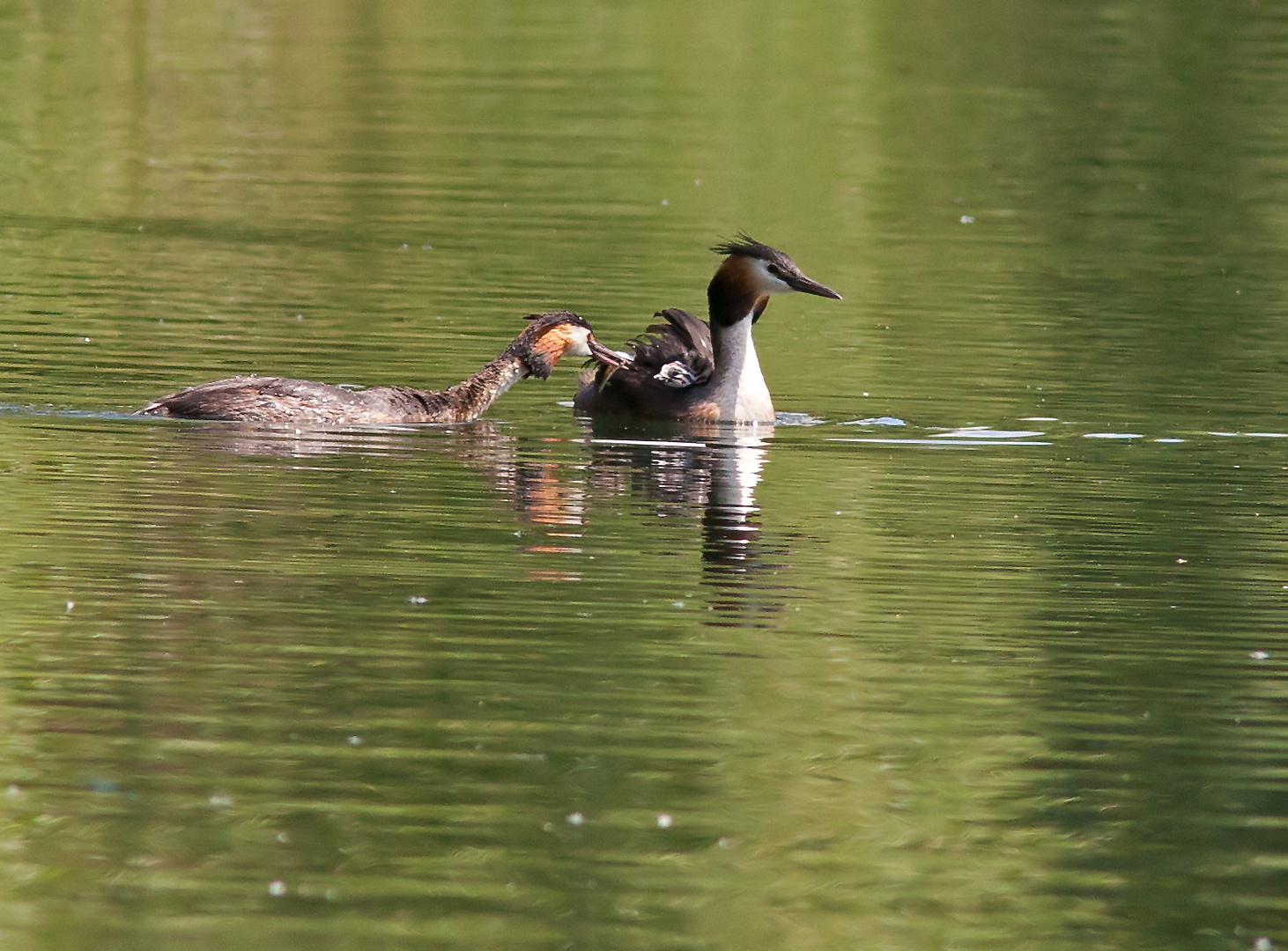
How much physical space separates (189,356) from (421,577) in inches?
263

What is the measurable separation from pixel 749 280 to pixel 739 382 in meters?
0.91

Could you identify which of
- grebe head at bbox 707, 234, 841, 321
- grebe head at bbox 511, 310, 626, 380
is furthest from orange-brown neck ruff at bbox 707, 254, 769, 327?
grebe head at bbox 511, 310, 626, 380

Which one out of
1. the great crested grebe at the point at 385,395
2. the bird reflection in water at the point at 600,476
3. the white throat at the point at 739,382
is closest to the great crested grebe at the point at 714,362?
the white throat at the point at 739,382

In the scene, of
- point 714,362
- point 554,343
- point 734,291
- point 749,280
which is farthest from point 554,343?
point 749,280

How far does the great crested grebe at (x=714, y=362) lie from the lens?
16.1 metres

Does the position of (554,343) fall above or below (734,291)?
below

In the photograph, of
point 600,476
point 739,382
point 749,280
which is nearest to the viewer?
point 600,476

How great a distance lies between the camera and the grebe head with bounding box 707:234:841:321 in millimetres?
16391

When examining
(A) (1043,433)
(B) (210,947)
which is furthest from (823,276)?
(B) (210,947)

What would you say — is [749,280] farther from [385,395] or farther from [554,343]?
[385,395]

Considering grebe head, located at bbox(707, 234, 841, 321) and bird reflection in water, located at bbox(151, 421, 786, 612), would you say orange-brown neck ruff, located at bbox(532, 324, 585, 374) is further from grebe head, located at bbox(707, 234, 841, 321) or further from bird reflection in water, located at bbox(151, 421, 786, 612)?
grebe head, located at bbox(707, 234, 841, 321)

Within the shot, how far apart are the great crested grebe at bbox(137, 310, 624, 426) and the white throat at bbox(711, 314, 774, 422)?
2.30ft

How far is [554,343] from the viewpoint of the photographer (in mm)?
16391

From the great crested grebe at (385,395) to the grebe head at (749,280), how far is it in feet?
2.79
